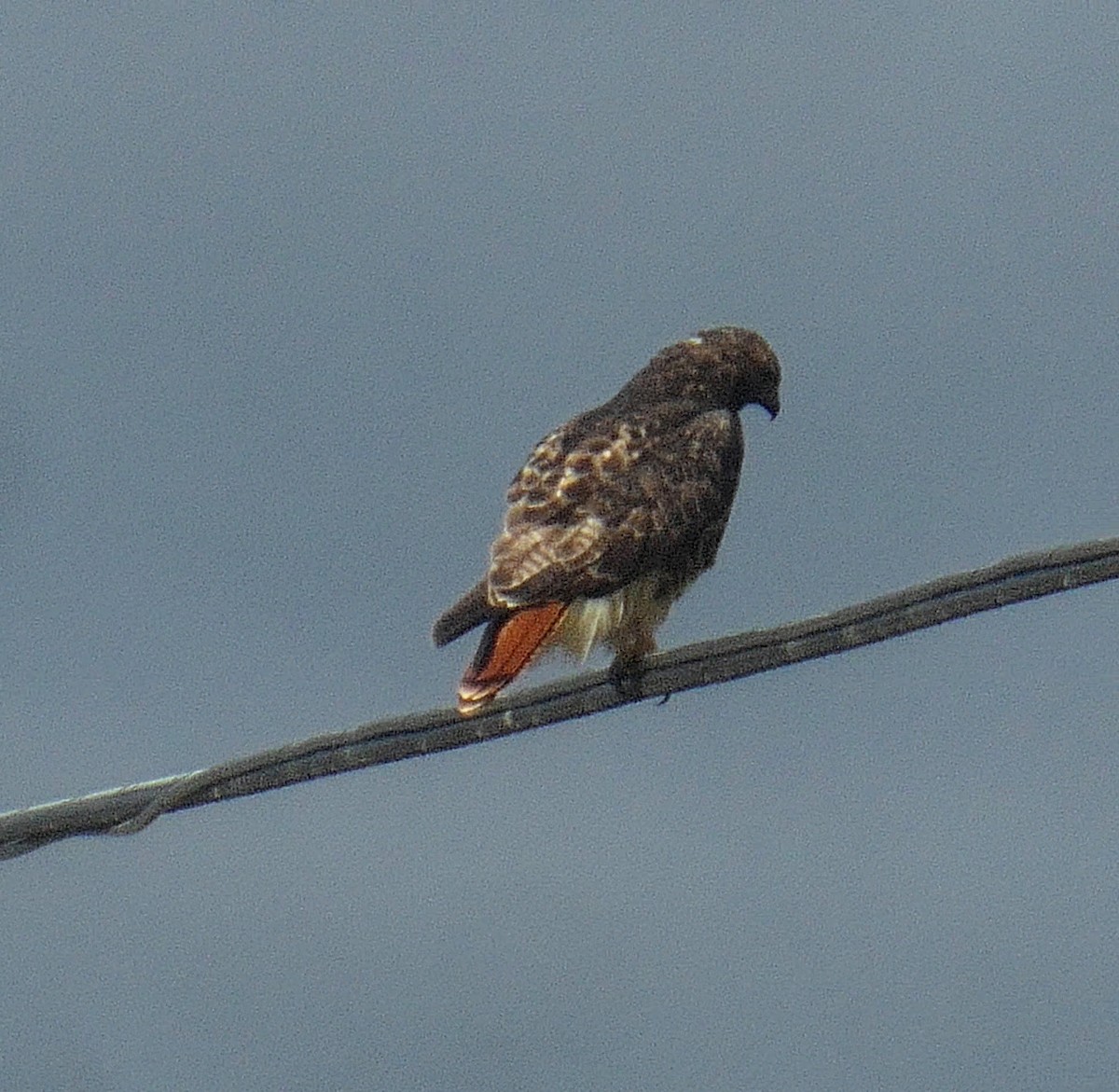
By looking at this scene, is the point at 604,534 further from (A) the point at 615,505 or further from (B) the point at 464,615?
(B) the point at 464,615

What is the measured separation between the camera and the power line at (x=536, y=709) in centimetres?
640

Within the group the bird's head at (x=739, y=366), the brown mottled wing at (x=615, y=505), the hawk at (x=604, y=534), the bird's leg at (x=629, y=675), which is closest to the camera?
the bird's leg at (x=629, y=675)

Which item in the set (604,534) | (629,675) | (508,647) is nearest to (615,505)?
(604,534)

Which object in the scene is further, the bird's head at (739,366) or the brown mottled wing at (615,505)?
the bird's head at (739,366)

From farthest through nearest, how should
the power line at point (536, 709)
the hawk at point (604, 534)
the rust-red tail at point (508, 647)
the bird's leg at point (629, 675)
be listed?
the hawk at point (604, 534), the rust-red tail at point (508, 647), the bird's leg at point (629, 675), the power line at point (536, 709)

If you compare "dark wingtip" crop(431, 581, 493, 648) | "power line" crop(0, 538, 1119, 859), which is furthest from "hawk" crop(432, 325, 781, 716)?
"power line" crop(0, 538, 1119, 859)

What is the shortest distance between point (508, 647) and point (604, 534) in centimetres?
88

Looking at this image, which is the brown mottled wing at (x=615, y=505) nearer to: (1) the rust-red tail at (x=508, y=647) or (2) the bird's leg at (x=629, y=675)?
(1) the rust-red tail at (x=508, y=647)

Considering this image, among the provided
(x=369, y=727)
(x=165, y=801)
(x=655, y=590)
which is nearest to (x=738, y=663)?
(x=369, y=727)

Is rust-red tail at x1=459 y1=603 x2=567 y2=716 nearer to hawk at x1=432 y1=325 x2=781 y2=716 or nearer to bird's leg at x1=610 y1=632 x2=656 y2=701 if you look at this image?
hawk at x1=432 y1=325 x2=781 y2=716

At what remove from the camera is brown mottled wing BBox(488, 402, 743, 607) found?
9.05 meters

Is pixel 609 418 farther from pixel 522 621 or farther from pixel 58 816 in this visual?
pixel 58 816

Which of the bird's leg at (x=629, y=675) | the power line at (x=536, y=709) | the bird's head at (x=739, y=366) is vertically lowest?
the bird's leg at (x=629, y=675)

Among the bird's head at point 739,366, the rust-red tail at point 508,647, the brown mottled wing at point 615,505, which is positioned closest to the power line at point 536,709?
the rust-red tail at point 508,647
